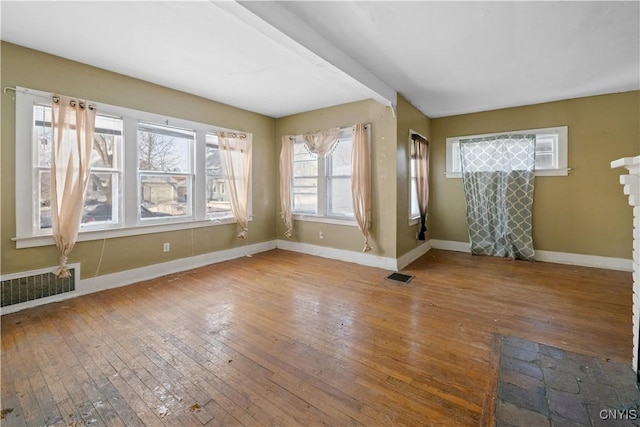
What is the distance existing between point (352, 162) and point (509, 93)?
2.42 metres

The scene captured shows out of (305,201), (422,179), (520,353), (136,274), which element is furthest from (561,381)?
(136,274)

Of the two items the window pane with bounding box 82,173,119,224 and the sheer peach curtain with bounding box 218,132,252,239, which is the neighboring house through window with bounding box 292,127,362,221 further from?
the window pane with bounding box 82,173,119,224

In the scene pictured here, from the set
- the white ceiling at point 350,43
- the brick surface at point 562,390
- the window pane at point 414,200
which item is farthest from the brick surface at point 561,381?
the window pane at point 414,200

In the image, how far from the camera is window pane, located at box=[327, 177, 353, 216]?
467cm

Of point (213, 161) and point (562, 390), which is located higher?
point (213, 161)

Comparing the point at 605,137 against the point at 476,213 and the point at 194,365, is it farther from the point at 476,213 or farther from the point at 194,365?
the point at 194,365

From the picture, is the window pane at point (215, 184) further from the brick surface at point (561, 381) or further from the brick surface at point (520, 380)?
the brick surface at point (561, 381)

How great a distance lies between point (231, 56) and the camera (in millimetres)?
2875

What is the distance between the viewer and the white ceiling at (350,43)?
83.7 inches

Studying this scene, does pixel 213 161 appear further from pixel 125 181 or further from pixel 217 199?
pixel 125 181

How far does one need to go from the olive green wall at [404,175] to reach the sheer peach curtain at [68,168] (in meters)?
3.87

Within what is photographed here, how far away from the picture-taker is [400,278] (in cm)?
371

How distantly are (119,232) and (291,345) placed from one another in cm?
269

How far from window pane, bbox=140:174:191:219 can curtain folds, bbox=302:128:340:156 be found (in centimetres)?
206
